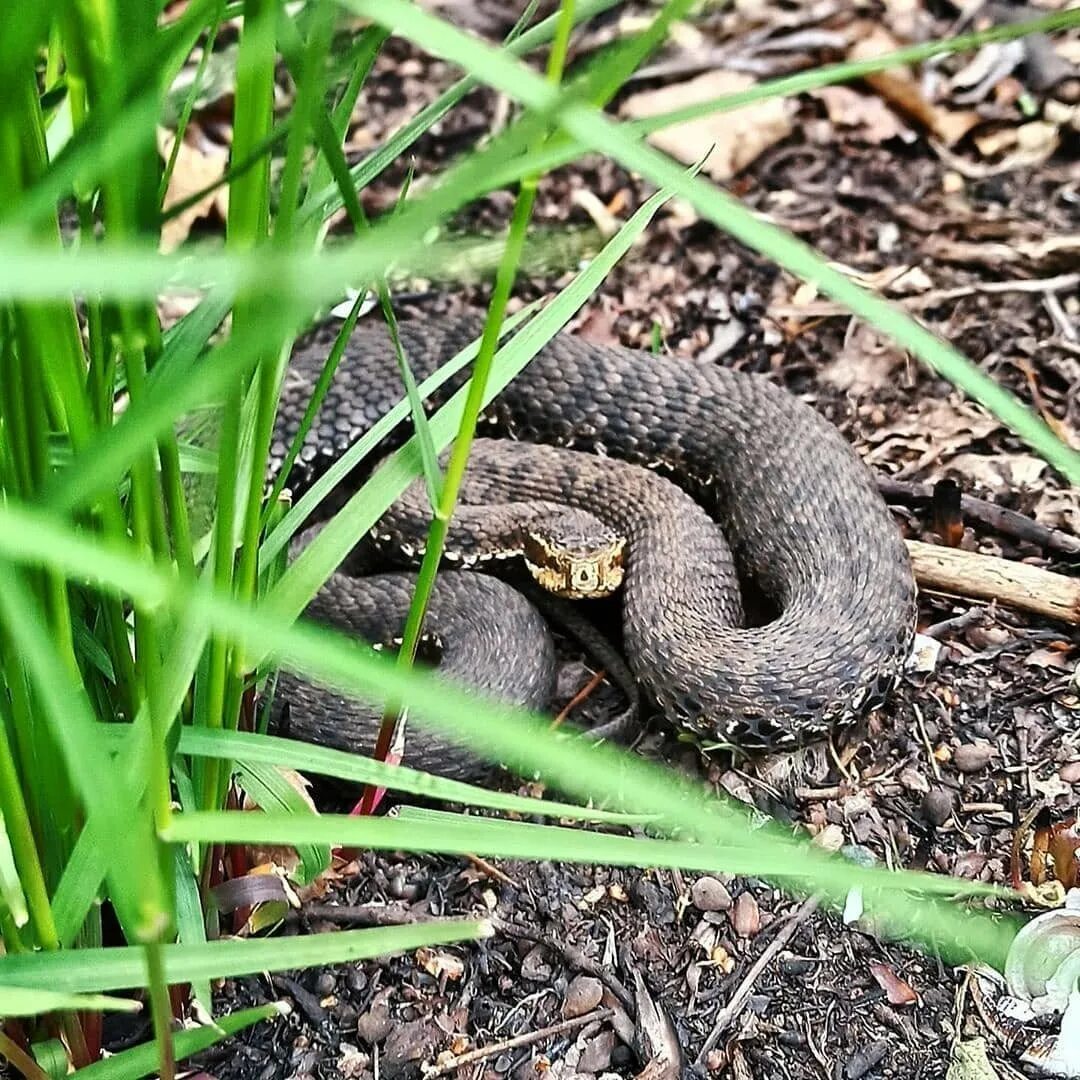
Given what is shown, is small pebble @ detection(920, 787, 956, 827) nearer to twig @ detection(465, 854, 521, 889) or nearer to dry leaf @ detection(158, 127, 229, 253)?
twig @ detection(465, 854, 521, 889)

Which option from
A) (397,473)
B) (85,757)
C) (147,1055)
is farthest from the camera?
(397,473)

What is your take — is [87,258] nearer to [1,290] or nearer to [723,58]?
[1,290]

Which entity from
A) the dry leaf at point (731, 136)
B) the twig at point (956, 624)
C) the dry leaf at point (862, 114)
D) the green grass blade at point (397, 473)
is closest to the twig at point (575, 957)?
the green grass blade at point (397, 473)

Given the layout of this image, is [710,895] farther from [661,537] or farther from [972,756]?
[661,537]

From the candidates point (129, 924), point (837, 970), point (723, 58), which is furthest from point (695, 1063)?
point (723, 58)

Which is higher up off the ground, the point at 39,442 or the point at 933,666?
the point at 39,442

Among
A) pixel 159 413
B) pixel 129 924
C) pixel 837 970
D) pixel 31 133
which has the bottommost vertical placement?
pixel 837 970

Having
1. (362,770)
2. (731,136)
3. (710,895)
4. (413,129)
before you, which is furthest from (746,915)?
(731,136)
